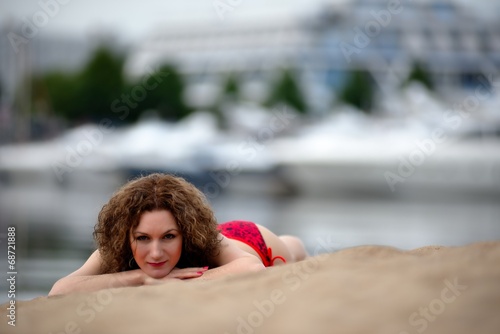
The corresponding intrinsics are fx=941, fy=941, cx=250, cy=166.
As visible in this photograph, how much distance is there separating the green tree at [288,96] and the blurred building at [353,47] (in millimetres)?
14923

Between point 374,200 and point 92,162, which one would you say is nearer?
point 374,200

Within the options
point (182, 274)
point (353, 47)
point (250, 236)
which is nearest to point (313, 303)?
point (182, 274)

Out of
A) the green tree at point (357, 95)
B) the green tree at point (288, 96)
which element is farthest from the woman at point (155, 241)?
the green tree at point (357, 95)

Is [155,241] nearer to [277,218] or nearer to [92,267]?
[92,267]

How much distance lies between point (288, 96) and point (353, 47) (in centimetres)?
2069

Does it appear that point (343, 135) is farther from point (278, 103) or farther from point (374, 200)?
point (374, 200)

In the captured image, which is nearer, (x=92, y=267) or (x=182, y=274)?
(x=182, y=274)

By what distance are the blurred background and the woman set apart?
6.00 feet

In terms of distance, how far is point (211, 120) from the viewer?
5422 centimetres

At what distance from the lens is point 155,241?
367 centimetres

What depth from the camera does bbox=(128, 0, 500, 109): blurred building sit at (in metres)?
72.8

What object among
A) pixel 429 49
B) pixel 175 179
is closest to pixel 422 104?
pixel 429 49

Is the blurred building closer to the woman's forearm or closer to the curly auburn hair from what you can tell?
the curly auburn hair

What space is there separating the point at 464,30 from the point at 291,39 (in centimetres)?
1479
